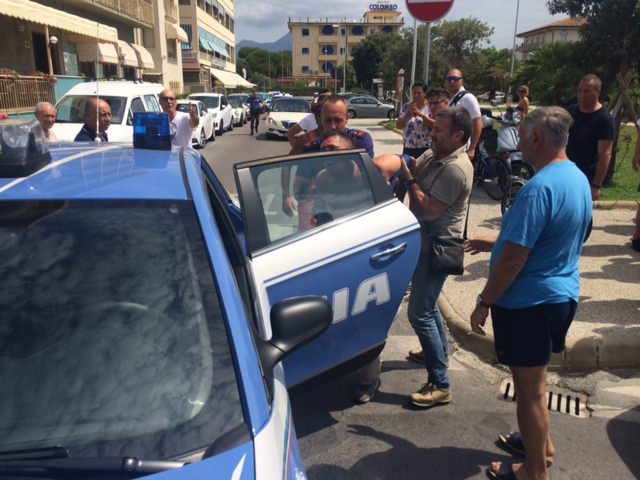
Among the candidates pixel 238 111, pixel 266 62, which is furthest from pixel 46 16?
pixel 266 62

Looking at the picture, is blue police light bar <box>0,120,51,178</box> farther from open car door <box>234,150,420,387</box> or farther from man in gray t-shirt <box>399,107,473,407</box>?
man in gray t-shirt <box>399,107,473,407</box>

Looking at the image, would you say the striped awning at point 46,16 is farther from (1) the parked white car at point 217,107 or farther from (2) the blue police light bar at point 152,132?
(2) the blue police light bar at point 152,132

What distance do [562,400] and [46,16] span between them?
62.5ft

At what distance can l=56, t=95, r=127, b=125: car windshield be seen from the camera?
35.3 feet

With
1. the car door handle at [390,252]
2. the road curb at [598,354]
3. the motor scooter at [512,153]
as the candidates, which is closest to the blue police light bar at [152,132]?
the car door handle at [390,252]

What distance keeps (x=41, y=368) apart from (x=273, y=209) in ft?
4.83

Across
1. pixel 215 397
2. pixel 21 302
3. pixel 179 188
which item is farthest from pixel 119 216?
pixel 215 397

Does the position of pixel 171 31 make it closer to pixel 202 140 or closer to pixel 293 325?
pixel 202 140

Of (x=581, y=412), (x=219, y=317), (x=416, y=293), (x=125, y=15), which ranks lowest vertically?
(x=581, y=412)

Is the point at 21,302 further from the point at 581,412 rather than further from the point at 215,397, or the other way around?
the point at 581,412

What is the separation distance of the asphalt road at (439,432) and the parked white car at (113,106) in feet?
27.5

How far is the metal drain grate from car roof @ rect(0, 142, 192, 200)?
2.58 m

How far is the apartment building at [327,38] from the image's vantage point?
108750mm

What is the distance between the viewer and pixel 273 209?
2795 millimetres
